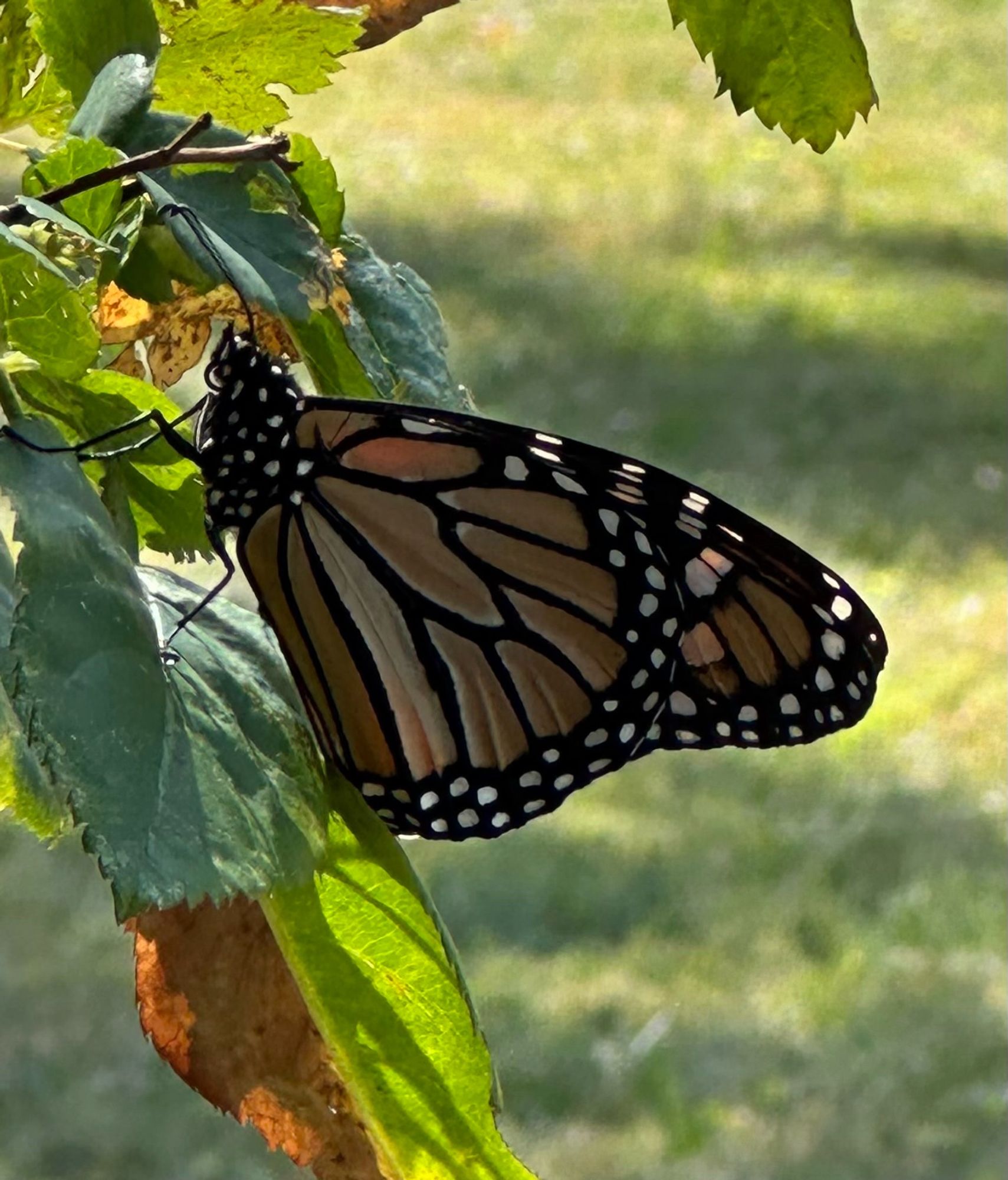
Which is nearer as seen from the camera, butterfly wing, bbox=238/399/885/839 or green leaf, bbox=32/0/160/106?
green leaf, bbox=32/0/160/106

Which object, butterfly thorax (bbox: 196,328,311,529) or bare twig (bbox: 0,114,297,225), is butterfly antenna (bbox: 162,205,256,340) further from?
butterfly thorax (bbox: 196,328,311,529)

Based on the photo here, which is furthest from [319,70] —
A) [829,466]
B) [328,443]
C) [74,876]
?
[829,466]

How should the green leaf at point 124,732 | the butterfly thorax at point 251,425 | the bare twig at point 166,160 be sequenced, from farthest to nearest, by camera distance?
the butterfly thorax at point 251,425 < the bare twig at point 166,160 < the green leaf at point 124,732

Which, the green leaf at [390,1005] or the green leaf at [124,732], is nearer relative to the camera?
the green leaf at [124,732]

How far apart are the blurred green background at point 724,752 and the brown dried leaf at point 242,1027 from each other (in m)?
2.15

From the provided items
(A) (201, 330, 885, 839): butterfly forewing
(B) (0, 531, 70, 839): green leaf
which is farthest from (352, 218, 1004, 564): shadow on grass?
(B) (0, 531, 70, 839): green leaf

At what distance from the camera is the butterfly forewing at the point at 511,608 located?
3.82 ft

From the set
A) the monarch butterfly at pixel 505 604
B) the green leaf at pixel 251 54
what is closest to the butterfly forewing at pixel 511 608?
the monarch butterfly at pixel 505 604

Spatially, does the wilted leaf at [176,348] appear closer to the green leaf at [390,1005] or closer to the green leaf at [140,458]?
the green leaf at [140,458]

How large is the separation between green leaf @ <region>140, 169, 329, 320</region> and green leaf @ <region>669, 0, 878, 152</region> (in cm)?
22

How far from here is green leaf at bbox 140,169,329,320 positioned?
84 cm

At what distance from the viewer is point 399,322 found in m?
0.99

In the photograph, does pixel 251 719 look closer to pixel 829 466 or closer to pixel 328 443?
pixel 328 443

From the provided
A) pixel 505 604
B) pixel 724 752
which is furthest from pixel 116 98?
pixel 724 752
